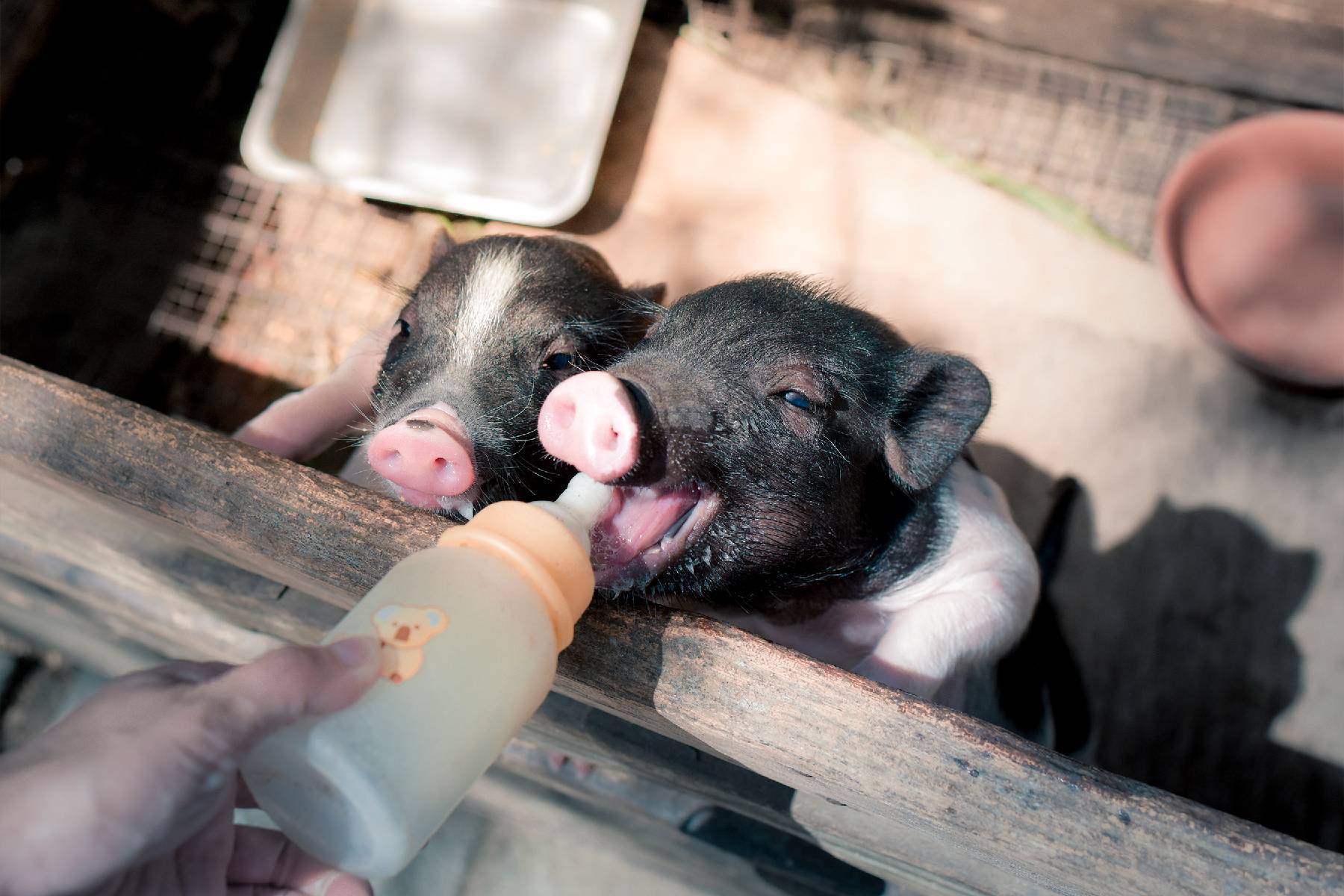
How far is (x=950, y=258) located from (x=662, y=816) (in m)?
2.45

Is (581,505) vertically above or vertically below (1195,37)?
below

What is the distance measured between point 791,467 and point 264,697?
110 centimetres

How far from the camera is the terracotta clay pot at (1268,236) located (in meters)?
3.40

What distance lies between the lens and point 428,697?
1062mm

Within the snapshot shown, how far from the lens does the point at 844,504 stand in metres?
1.91

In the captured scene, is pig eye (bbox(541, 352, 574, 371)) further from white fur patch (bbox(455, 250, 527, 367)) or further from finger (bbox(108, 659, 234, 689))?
finger (bbox(108, 659, 234, 689))

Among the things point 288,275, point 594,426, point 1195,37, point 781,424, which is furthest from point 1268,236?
point 288,275

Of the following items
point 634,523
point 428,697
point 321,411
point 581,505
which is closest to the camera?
point 428,697

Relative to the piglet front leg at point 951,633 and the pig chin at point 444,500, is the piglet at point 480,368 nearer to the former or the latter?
the pig chin at point 444,500

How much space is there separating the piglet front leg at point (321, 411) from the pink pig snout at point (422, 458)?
0.84 m

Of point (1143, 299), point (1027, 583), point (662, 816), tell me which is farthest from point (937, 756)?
point (1143, 299)

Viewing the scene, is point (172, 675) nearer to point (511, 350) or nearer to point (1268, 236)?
point (511, 350)

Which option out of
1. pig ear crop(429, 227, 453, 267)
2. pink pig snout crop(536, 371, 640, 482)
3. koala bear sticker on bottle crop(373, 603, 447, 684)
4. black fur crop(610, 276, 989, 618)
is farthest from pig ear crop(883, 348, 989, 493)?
pig ear crop(429, 227, 453, 267)

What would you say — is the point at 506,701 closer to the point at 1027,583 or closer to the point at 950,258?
the point at 1027,583
